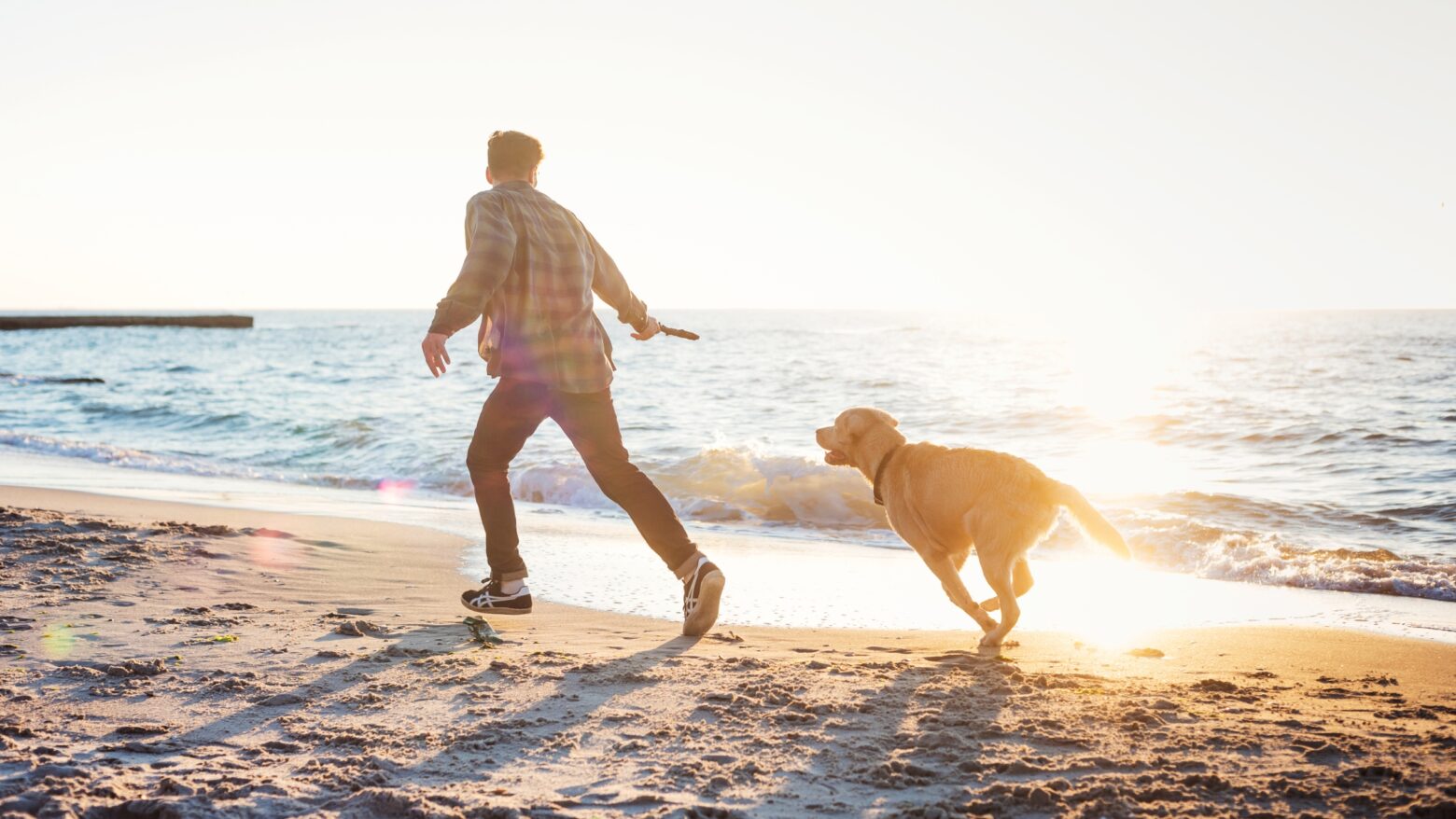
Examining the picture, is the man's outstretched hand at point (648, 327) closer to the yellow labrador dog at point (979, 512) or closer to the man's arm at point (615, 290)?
the man's arm at point (615, 290)

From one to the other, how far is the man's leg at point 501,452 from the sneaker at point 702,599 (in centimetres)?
80

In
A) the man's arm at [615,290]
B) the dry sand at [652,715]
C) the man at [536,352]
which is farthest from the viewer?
the man's arm at [615,290]

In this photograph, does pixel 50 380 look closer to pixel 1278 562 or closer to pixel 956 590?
pixel 1278 562

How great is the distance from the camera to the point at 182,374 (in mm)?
28156

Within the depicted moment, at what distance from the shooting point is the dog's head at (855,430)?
4.94m

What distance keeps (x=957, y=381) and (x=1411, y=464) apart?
44.2ft

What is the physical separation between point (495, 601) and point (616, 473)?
0.82m

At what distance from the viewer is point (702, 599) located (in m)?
4.63

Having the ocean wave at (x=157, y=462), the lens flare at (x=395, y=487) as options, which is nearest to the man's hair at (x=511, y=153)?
the lens flare at (x=395, y=487)

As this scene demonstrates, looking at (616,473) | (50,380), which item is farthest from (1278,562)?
(50,380)

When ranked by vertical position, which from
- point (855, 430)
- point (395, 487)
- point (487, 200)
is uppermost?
point (487, 200)

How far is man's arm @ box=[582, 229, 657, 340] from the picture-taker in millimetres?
4793

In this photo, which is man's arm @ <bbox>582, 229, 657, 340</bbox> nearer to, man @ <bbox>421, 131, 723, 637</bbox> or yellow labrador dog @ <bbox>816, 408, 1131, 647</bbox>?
man @ <bbox>421, 131, 723, 637</bbox>

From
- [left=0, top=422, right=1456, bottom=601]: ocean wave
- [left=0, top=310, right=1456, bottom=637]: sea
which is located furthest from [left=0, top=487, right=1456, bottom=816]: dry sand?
[left=0, top=310, right=1456, bottom=637]: sea
